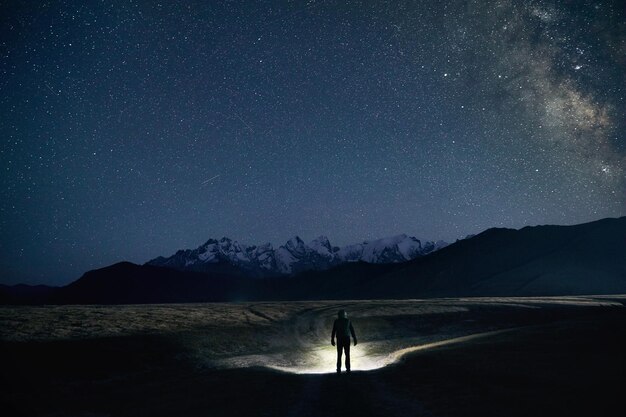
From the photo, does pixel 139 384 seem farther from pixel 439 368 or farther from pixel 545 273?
pixel 545 273

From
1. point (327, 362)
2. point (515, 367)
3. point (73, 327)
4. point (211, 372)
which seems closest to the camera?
point (515, 367)

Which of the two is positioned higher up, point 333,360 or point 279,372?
point 279,372

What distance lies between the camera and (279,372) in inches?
746

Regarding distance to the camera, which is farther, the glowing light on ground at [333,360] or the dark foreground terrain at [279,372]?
the glowing light on ground at [333,360]

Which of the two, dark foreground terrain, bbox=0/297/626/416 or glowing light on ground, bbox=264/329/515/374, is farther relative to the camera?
glowing light on ground, bbox=264/329/515/374

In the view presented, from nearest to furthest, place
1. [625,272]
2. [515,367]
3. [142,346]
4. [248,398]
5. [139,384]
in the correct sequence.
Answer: [248,398]
[515,367]
[139,384]
[142,346]
[625,272]

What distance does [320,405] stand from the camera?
38.9ft

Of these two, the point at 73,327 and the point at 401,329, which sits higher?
the point at 73,327

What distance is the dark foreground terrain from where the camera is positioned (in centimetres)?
1203

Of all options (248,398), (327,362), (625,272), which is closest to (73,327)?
(327,362)

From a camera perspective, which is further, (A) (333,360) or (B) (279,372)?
(A) (333,360)

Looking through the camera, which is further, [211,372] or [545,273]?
[545,273]

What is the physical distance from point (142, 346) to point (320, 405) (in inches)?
762

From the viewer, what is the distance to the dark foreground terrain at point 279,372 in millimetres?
12031
